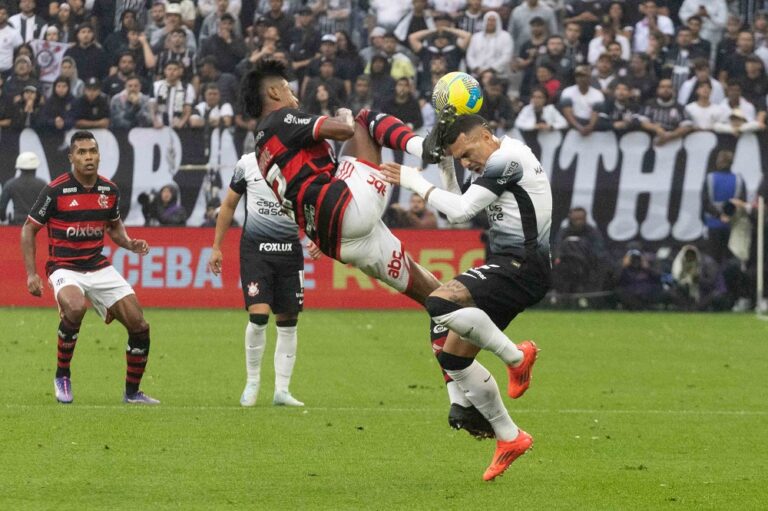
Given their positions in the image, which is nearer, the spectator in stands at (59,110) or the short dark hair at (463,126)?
the short dark hair at (463,126)

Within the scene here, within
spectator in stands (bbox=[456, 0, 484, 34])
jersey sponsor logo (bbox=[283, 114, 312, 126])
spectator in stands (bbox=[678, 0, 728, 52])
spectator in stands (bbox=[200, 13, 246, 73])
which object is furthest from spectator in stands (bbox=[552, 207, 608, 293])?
jersey sponsor logo (bbox=[283, 114, 312, 126])

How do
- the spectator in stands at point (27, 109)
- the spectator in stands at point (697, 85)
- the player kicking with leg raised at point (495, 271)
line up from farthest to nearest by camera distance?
the spectator in stands at point (697, 85) → the spectator in stands at point (27, 109) → the player kicking with leg raised at point (495, 271)

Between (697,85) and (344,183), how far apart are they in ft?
60.4

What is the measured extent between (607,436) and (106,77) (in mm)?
17336

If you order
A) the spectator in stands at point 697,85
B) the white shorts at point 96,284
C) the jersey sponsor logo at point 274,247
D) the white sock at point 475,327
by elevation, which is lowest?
the spectator in stands at point 697,85

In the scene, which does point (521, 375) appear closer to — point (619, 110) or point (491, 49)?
point (619, 110)

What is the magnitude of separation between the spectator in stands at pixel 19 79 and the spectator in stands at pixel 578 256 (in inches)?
380

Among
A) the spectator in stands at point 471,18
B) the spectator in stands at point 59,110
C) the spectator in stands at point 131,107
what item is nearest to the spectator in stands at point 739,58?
the spectator in stands at point 471,18

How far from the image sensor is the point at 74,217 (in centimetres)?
1300

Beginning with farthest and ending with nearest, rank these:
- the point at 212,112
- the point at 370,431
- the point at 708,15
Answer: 1. the point at 708,15
2. the point at 212,112
3. the point at 370,431

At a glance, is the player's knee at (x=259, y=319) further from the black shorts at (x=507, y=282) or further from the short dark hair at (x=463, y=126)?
the short dark hair at (x=463, y=126)

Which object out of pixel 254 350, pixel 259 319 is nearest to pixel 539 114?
pixel 259 319

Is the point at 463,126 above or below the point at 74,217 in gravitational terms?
above

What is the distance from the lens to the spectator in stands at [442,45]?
27141 mm
